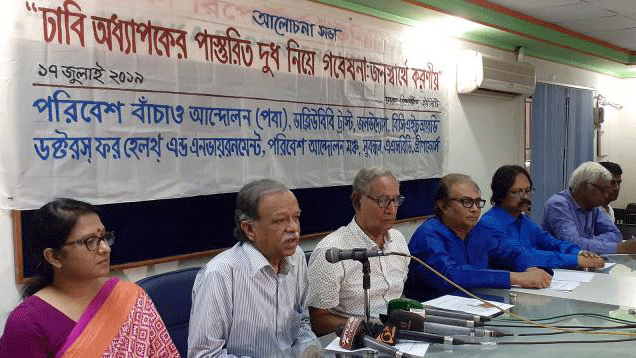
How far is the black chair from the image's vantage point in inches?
88.1

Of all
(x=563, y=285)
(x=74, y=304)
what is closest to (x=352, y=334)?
(x=74, y=304)

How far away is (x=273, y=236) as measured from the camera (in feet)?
6.40

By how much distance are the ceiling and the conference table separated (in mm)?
2052

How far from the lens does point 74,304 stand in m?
1.65

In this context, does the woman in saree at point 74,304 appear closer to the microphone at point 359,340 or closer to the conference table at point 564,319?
the microphone at point 359,340

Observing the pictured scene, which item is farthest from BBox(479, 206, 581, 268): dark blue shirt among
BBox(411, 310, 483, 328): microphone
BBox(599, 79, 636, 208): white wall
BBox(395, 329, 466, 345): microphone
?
BBox(599, 79, 636, 208): white wall

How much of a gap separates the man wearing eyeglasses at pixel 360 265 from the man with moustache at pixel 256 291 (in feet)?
0.46

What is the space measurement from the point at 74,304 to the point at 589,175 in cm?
328

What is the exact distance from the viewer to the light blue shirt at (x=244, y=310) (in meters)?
1.80

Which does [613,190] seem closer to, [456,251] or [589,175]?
[589,175]

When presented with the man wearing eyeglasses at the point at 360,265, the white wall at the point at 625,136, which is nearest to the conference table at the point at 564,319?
the man wearing eyeglasses at the point at 360,265

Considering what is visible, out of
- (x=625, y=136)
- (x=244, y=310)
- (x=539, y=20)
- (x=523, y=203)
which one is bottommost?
(x=244, y=310)

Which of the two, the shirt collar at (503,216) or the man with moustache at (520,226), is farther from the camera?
the shirt collar at (503,216)

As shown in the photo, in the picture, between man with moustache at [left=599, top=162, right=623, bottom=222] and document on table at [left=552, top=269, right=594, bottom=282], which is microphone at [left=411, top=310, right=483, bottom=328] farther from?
man with moustache at [left=599, top=162, right=623, bottom=222]
